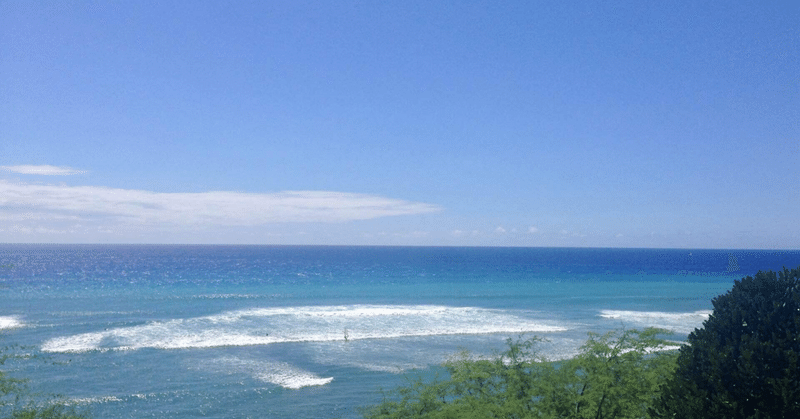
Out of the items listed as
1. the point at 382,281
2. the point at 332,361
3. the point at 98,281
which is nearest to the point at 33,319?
the point at 332,361

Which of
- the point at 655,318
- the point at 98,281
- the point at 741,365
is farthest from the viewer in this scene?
the point at 98,281

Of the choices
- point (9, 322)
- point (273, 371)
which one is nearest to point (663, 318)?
point (273, 371)

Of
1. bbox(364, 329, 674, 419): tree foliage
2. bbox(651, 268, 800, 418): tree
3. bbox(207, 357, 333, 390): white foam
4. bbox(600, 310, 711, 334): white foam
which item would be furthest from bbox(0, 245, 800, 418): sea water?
bbox(364, 329, 674, 419): tree foliage

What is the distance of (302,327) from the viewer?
175ft

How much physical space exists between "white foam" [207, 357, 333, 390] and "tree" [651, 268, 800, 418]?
27815mm

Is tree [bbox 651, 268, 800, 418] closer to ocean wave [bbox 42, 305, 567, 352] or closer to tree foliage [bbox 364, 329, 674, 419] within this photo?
tree foliage [bbox 364, 329, 674, 419]

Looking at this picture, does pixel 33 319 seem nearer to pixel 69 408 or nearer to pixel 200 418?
pixel 69 408

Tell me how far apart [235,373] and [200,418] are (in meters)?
7.64

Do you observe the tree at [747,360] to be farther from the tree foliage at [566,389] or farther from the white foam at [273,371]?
the white foam at [273,371]

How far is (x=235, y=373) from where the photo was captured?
1467 inches

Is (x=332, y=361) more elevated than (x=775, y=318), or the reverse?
(x=775, y=318)

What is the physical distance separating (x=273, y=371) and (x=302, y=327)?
1565 cm

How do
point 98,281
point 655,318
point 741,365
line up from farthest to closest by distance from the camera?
point 98,281 → point 655,318 → point 741,365

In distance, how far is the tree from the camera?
10.4 m
